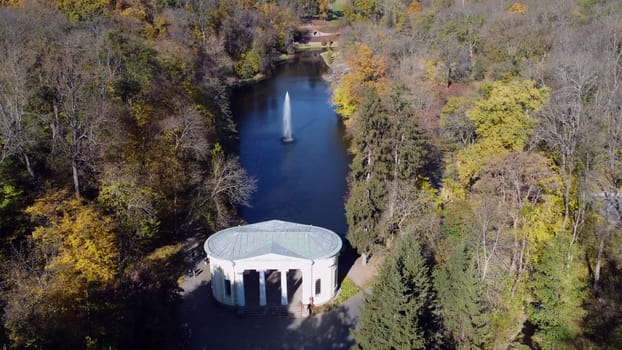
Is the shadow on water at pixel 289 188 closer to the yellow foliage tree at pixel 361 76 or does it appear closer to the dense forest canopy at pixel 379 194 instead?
the dense forest canopy at pixel 379 194

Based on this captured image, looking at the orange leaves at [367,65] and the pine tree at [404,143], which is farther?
the orange leaves at [367,65]

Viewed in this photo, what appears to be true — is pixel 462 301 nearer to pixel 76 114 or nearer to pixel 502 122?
pixel 502 122

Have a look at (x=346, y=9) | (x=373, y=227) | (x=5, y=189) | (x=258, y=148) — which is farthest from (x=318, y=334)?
(x=346, y=9)

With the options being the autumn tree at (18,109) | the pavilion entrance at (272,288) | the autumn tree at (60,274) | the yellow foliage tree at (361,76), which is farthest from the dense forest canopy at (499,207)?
the autumn tree at (18,109)

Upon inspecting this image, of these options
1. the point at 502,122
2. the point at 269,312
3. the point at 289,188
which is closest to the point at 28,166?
the point at 269,312

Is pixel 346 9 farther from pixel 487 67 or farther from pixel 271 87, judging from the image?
pixel 487 67

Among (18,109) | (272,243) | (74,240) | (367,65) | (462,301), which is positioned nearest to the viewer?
(462,301)
